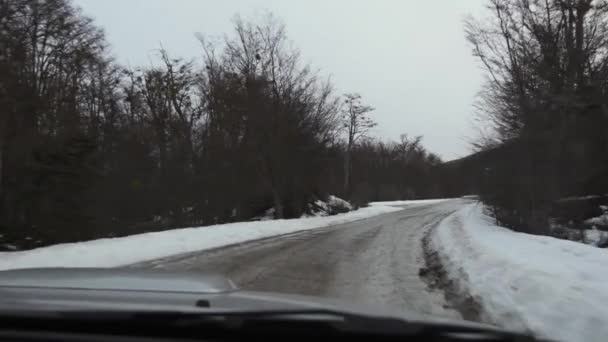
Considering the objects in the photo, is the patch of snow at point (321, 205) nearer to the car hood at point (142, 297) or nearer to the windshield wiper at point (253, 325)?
the car hood at point (142, 297)

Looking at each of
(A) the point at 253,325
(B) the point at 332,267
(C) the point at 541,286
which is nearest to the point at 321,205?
(B) the point at 332,267

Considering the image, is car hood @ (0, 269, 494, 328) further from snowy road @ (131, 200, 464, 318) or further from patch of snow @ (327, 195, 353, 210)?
patch of snow @ (327, 195, 353, 210)

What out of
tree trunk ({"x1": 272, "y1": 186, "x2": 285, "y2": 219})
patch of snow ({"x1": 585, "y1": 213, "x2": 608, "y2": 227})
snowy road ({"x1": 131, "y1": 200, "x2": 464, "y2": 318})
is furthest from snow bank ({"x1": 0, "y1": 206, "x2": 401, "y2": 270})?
patch of snow ({"x1": 585, "y1": 213, "x2": 608, "y2": 227})

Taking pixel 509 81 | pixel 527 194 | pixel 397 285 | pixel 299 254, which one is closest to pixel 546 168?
pixel 527 194

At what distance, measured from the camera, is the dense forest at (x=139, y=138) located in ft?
62.5

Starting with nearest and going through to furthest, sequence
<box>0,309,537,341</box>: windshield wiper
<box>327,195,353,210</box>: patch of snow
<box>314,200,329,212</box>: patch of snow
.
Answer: <box>0,309,537,341</box>: windshield wiper, <box>314,200,329,212</box>: patch of snow, <box>327,195,353,210</box>: patch of snow

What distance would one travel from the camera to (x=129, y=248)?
12359 millimetres

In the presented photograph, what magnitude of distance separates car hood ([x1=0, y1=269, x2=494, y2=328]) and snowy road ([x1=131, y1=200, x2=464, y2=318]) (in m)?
3.43

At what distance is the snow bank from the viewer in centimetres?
1018

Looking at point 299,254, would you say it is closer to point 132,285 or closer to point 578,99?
point 132,285

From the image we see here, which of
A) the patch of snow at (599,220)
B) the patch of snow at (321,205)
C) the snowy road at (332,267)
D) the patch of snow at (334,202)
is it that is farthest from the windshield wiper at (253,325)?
the patch of snow at (334,202)

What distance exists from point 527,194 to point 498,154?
96.6 inches

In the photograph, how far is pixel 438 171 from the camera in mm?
98812

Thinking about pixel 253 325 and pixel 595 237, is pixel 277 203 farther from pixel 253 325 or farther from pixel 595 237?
pixel 253 325
